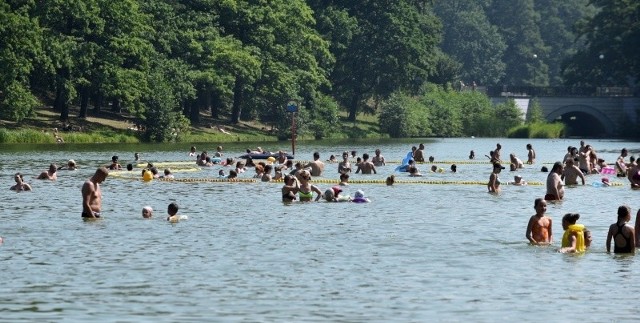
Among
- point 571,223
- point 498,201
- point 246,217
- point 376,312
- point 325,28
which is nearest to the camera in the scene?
point 376,312

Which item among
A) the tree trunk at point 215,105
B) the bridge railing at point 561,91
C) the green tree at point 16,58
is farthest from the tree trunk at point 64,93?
the bridge railing at point 561,91

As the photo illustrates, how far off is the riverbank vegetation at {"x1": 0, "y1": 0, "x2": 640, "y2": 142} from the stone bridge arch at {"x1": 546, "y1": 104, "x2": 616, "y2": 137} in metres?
4.48

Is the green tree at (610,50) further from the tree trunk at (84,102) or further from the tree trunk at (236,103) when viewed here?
the tree trunk at (84,102)

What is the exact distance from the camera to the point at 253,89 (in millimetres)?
136375

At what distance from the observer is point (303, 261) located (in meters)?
34.3

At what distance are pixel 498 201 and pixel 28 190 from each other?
1788 centimetres

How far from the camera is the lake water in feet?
89.2

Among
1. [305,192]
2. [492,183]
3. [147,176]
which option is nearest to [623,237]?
[305,192]

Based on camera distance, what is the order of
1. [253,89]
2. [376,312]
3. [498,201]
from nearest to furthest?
[376,312] → [498,201] → [253,89]

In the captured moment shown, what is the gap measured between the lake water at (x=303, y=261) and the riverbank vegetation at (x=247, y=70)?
5246cm

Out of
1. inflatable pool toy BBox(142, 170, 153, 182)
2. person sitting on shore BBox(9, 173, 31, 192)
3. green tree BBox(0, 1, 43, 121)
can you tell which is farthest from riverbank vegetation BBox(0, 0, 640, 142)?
person sitting on shore BBox(9, 173, 31, 192)

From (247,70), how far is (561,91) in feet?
175

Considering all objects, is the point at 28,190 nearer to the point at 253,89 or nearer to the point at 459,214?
the point at 459,214

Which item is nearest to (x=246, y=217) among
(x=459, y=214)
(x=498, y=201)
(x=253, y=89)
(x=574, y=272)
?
(x=459, y=214)
